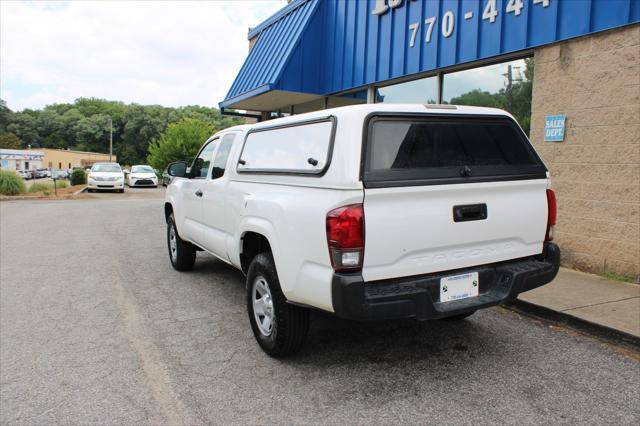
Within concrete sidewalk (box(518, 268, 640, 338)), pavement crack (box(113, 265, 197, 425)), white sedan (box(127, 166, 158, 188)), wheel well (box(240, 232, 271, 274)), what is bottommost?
pavement crack (box(113, 265, 197, 425))

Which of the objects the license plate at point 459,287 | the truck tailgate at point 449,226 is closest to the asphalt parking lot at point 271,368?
the license plate at point 459,287

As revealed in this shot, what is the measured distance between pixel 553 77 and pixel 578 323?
3605 mm

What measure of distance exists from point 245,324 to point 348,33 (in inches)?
302

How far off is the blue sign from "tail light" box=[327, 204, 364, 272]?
4.70 m

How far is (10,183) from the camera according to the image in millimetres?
19688

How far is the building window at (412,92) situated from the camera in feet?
28.7

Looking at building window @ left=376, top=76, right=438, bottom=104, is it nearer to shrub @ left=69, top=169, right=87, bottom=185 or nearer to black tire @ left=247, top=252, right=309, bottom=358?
black tire @ left=247, top=252, right=309, bottom=358

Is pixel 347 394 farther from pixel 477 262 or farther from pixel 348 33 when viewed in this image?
pixel 348 33

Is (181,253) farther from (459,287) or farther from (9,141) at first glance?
(9,141)

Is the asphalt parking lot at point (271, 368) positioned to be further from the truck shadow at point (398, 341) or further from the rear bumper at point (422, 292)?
the rear bumper at point (422, 292)

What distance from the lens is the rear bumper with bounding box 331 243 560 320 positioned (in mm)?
3010

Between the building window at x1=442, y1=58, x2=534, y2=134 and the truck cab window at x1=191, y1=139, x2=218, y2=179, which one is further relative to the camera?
the building window at x1=442, y1=58, x2=534, y2=134

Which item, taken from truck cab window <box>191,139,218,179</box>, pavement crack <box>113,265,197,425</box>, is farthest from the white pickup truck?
truck cab window <box>191,139,218,179</box>

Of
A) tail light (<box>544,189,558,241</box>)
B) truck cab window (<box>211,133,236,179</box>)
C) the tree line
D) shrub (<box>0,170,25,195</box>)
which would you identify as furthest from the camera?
the tree line
